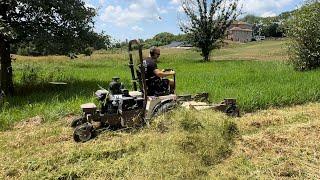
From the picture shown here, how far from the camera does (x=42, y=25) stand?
15.3 meters

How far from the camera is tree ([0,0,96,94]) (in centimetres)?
1459

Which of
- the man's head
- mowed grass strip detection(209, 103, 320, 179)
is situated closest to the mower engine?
the man's head

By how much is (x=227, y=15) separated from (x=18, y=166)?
98.1 ft

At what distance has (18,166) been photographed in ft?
22.6

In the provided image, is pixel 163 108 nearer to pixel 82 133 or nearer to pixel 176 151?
pixel 82 133

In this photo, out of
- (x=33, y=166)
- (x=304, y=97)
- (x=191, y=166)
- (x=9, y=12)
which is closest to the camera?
(x=191, y=166)

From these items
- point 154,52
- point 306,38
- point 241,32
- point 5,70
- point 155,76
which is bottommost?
point 241,32

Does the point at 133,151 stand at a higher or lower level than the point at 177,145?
lower

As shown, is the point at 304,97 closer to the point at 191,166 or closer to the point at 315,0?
the point at 191,166

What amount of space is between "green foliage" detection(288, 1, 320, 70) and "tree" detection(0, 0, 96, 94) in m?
10.3

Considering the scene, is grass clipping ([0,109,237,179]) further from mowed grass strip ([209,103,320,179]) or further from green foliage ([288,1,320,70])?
green foliage ([288,1,320,70])

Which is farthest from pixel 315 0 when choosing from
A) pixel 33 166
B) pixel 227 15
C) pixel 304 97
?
pixel 33 166

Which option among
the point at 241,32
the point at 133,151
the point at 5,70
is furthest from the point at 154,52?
the point at 241,32

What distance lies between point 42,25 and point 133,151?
921 cm
